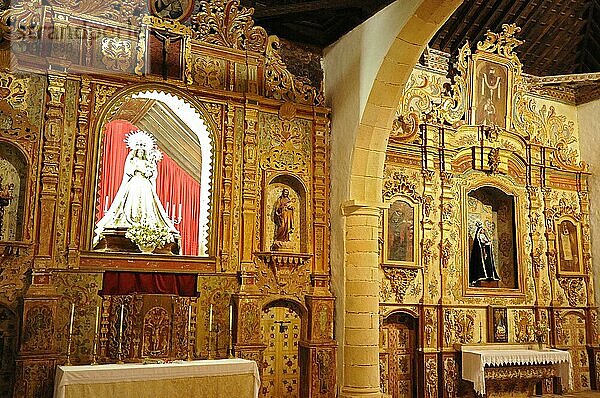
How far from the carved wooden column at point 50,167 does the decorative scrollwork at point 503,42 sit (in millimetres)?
7283

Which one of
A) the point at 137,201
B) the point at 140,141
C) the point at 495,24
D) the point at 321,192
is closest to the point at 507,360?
the point at 321,192

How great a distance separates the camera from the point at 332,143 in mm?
9531

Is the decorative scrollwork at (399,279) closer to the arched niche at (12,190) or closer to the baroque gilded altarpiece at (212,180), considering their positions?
the baroque gilded altarpiece at (212,180)

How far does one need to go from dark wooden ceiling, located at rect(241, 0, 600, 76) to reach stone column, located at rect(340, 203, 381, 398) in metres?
3.04

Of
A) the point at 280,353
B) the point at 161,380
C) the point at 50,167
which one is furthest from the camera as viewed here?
the point at 280,353

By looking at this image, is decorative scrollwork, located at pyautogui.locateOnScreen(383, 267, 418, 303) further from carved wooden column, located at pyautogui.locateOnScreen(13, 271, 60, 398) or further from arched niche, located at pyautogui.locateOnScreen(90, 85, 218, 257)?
carved wooden column, located at pyautogui.locateOnScreen(13, 271, 60, 398)

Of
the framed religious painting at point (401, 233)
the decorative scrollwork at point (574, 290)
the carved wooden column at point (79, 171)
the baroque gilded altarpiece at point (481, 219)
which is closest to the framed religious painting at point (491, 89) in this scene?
the baroque gilded altarpiece at point (481, 219)

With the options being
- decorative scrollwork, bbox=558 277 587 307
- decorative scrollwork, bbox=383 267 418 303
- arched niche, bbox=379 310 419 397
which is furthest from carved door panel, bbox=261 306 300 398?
decorative scrollwork, bbox=558 277 587 307

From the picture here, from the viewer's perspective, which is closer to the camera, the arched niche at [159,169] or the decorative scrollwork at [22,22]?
the decorative scrollwork at [22,22]

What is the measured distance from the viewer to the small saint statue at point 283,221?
8.97m

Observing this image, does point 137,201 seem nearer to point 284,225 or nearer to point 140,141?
point 140,141

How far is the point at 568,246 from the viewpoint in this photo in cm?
1180

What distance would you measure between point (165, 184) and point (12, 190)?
268cm

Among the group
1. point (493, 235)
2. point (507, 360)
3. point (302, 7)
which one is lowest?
point (507, 360)
